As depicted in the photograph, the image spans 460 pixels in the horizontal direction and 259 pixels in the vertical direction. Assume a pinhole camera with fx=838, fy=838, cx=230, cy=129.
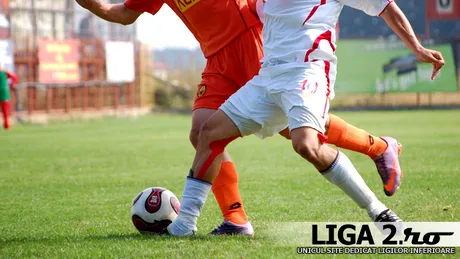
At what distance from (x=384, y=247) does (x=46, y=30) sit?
81.0 ft

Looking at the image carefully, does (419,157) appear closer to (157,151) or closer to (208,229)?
(157,151)

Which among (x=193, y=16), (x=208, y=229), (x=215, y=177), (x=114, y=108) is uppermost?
(x=193, y=16)

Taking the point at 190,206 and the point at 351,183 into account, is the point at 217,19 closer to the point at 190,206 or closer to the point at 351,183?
the point at 190,206

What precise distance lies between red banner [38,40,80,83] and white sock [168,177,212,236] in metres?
21.0

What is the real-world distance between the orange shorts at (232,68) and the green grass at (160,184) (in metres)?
1.01

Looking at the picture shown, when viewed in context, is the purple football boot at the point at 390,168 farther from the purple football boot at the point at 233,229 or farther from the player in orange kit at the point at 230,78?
the purple football boot at the point at 233,229

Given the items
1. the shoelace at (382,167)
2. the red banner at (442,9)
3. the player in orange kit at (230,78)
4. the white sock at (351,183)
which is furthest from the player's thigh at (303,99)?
the red banner at (442,9)

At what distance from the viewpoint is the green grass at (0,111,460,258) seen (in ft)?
17.9

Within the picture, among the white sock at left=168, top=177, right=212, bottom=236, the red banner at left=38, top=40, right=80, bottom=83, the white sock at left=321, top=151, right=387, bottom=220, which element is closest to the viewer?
the white sock at left=321, top=151, right=387, bottom=220

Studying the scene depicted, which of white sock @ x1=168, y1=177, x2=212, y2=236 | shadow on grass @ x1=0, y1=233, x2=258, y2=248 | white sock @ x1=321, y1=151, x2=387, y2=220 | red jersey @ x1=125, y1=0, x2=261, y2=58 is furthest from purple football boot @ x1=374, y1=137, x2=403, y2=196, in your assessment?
red jersey @ x1=125, y1=0, x2=261, y2=58

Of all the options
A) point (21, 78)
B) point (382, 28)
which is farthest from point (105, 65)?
point (382, 28)

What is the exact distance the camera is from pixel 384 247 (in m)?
4.98

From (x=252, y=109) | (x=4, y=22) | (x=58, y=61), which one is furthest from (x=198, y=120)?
(x=4, y=22)

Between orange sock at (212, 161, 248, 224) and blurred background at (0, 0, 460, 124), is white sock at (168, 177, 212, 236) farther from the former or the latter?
blurred background at (0, 0, 460, 124)
